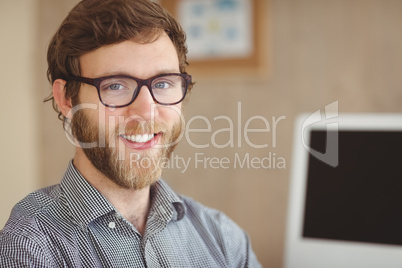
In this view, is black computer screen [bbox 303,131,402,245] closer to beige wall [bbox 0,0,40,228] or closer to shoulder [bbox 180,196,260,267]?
shoulder [bbox 180,196,260,267]

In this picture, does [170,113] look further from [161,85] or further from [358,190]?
[358,190]

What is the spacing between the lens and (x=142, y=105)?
1139 mm

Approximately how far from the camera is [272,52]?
6.95 ft

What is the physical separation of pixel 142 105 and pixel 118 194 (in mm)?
227

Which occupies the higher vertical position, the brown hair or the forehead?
the brown hair

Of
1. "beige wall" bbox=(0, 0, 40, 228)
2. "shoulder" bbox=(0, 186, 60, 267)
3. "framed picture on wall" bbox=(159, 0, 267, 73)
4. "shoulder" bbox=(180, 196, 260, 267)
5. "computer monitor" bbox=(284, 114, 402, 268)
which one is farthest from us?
"beige wall" bbox=(0, 0, 40, 228)

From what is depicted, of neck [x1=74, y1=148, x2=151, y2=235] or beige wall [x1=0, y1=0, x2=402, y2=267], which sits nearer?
neck [x1=74, y1=148, x2=151, y2=235]

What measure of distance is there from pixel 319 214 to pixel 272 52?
2.69 ft

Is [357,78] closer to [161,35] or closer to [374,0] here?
[374,0]

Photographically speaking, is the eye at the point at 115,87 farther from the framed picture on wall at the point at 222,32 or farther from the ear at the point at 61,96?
the framed picture on wall at the point at 222,32

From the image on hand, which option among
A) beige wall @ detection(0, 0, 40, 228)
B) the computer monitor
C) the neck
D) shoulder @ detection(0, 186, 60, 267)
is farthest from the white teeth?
beige wall @ detection(0, 0, 40, 228)

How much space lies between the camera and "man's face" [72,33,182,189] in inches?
44.0

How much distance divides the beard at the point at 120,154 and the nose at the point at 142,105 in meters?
0.02

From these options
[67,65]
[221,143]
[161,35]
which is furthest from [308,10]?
[67,65]
